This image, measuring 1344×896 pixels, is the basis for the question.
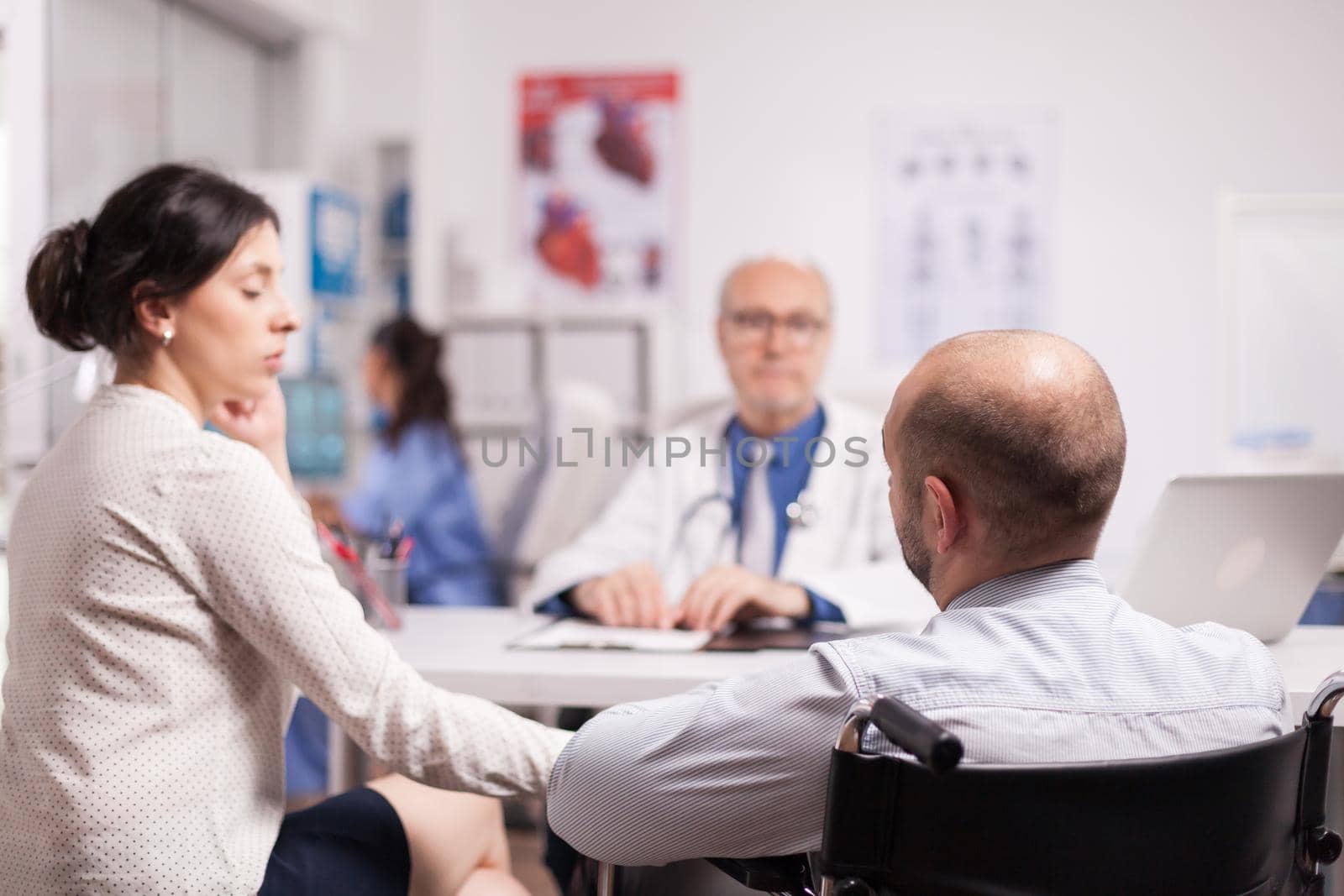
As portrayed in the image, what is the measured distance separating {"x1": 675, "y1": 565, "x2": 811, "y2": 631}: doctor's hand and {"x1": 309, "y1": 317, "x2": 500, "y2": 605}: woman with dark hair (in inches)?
67.6

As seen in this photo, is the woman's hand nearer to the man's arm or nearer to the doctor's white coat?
the doctor's white coat

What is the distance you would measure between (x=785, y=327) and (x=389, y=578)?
86cm

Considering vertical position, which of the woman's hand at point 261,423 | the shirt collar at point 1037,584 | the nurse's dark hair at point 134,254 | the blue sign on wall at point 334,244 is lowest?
the shirt collar at point 1037,584

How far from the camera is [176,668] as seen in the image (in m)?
1.09

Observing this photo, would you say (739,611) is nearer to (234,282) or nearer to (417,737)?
(417,737)

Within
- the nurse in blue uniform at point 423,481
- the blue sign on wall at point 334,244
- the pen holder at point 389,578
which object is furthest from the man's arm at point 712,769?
the blue sign on wall at point 334,244

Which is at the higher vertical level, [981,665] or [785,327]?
[785,327]

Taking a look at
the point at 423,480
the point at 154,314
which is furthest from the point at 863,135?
the point at 154,314

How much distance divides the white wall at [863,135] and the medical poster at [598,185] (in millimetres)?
79

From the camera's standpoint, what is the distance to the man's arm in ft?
2.76

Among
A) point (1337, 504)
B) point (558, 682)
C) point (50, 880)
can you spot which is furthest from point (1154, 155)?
point (50, 880)

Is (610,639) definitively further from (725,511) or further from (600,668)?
(725,511)

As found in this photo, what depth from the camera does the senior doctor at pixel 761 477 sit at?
6.69 ft

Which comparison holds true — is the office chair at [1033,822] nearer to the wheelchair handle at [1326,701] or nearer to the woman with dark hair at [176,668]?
the wheelchair handle at [1326,701]
